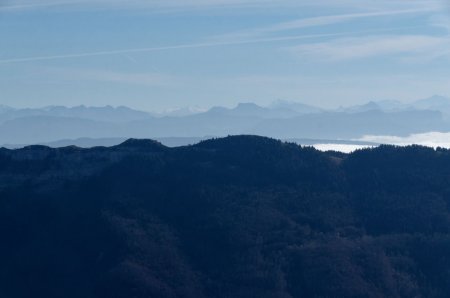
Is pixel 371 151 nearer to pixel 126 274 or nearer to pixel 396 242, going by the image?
pixel 396 242

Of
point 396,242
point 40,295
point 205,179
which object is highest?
point 205,179

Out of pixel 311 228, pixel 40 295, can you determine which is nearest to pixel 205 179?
pixel 311 228

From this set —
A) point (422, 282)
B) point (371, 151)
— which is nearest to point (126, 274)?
point (422, 282)

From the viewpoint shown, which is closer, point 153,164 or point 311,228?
point 311,228

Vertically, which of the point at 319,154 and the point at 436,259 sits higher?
the point at 319,154

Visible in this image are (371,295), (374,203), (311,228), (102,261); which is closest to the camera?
(371,295)

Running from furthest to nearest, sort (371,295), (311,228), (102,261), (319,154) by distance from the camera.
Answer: (319,154) → (311,228) → (102,261) → (371,295)

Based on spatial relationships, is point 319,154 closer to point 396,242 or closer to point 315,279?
point 396,242
